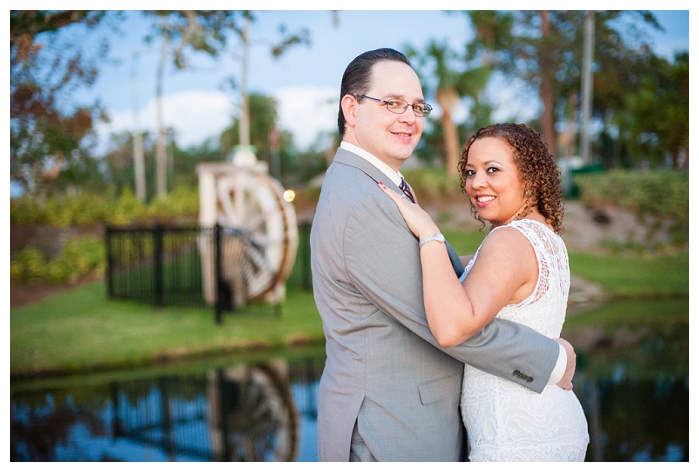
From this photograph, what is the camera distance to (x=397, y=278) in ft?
5.15

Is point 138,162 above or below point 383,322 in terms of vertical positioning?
above

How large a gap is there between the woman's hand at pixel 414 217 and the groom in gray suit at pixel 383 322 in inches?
0.9

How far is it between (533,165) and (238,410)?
3.60 meters

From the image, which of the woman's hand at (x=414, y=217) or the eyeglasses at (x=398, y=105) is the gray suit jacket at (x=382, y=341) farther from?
the eyeglasses at (x=398, y=105)

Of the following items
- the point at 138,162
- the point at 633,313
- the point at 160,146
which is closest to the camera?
the point at 633,313

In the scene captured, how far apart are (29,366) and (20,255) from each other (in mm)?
2750

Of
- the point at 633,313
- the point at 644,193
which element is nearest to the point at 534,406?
the point at 633,313

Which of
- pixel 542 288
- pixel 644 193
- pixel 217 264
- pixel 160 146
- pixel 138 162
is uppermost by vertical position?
pixel 160 146

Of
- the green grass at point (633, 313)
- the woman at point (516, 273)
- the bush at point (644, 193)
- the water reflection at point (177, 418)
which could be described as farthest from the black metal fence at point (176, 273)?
the bush at point (644, 193)

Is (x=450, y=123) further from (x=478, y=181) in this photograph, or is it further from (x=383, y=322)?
(x=383, y=322)

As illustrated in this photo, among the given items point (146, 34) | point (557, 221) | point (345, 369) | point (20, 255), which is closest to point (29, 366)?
point (20, 255)

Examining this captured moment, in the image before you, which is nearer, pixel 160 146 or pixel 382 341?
pixel 382 341

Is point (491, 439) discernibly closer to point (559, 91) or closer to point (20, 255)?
point (20, 255)

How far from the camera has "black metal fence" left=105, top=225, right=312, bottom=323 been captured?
702 cm
